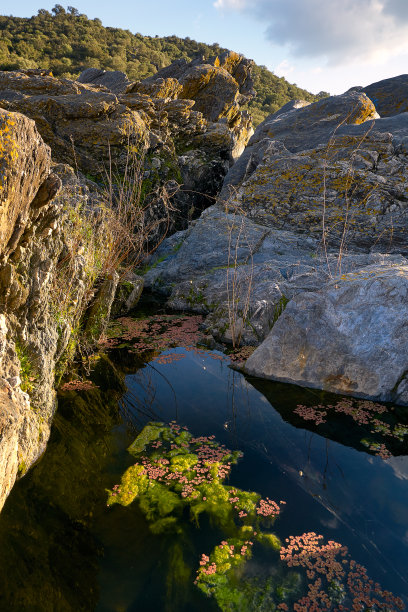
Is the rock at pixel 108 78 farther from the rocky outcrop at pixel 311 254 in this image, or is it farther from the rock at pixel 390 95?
the rock at pixel 390 95

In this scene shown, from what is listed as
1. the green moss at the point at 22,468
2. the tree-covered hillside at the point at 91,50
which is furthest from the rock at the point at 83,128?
the tree-covered hillside at the point at 91,50

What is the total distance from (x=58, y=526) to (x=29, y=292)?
2280 mm

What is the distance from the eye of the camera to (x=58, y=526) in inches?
129

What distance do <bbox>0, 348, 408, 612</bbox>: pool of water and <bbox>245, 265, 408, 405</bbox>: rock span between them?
0.38 meters

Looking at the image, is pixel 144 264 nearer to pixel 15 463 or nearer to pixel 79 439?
pixel 79 439

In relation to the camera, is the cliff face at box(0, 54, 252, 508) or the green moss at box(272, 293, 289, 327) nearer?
the cliff face at box(0, 54, 252, 508)

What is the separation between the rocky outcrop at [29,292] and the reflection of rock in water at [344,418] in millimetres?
3128

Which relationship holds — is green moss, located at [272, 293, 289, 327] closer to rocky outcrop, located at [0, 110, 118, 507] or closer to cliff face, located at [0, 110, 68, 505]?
rocky outcrop, located at [0, 110, 118, 507]

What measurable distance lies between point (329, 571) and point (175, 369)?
12.9 feet

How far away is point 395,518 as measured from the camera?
11.4 feet

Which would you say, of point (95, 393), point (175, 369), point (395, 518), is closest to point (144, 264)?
point (175, 369)

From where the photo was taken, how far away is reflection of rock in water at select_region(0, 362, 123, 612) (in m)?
2.71

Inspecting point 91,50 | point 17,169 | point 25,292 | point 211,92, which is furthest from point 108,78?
point 91,50

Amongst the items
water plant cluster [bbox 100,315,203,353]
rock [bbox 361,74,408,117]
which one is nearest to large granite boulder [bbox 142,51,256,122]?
rock [bbox 361,74,408,117]
